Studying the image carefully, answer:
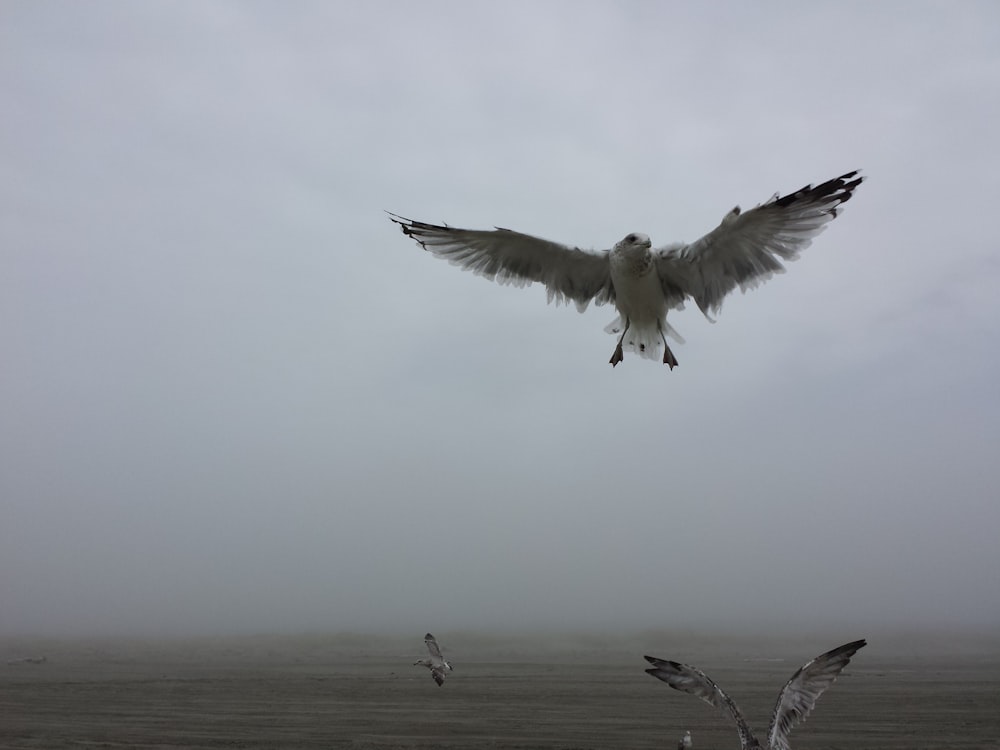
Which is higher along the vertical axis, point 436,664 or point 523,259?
point 523,259

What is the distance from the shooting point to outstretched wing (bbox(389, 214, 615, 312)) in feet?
38.4

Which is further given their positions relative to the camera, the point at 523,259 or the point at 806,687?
the point at 523,259

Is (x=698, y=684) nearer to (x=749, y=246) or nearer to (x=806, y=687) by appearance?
(x=806, y=687)

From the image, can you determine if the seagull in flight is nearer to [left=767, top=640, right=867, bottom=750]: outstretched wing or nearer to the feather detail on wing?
[left=767, top=640, right=867, bottom=750]: outstretched wing

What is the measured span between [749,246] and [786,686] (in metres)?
5.49

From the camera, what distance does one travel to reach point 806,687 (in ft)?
32.0

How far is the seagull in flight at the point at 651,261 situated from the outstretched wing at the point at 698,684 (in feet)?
13.3

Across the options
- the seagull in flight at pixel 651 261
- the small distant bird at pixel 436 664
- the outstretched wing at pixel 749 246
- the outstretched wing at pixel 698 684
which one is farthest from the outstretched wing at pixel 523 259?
the small distant bird at pixel 436 664

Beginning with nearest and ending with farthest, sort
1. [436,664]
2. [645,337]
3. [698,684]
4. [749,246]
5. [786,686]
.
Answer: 1. [698,684]
2. [786,686]
3. [749,246]
4. [645,337]
5. [436,664]

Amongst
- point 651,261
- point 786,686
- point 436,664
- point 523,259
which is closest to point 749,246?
point 651,261

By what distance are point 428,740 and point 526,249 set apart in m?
11.8

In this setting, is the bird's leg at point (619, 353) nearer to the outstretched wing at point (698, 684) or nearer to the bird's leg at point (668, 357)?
the bird's leg at point (668, 357)

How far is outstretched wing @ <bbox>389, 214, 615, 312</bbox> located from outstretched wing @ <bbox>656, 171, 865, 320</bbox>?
1.16 metres

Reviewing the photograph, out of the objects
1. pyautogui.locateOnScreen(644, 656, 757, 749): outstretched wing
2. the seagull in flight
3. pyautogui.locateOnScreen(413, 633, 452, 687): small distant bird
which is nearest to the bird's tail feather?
the seagull in flight
